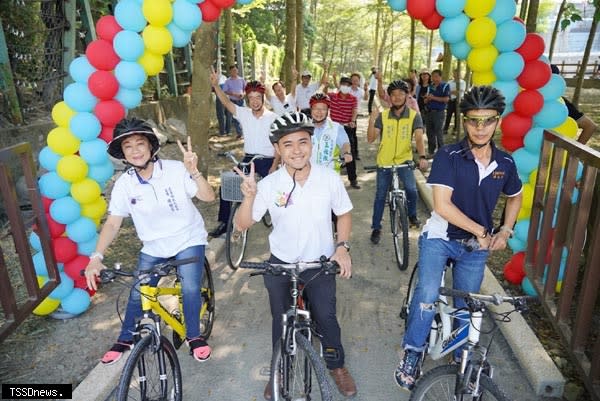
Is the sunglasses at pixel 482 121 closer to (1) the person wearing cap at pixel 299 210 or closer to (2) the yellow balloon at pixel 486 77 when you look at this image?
(1) the person wearing cap at pixel 299 210

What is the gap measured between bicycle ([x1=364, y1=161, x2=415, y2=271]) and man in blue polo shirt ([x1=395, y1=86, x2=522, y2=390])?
7.20 feet

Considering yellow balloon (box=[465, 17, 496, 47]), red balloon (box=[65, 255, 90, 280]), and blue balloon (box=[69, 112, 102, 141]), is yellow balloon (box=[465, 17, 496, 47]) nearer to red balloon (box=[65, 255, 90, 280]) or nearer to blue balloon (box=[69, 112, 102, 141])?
blue balloon (box=[69, 112, 102, 141])

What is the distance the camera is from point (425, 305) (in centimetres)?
318

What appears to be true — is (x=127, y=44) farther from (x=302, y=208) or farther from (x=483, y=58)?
(x=483, y=58)

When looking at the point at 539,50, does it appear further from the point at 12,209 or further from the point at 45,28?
the point at 45,28

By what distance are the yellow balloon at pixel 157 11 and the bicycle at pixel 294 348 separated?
9.45 feet

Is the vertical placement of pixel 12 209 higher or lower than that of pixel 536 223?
higher

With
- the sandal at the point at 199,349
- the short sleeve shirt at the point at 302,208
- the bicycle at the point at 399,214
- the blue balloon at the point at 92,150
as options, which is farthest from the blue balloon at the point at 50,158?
the bicycle at the point at 399,214

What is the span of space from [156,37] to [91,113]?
98 centimetres

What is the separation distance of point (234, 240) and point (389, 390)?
2984mm

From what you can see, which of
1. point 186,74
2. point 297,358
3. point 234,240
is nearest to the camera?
point 297,358

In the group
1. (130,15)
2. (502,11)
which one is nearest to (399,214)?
(502,11)

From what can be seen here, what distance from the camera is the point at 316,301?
10.8 ft

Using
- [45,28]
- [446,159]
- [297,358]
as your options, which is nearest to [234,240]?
[297,358]
